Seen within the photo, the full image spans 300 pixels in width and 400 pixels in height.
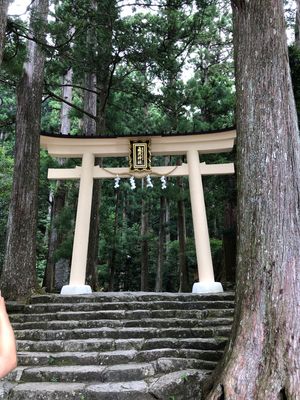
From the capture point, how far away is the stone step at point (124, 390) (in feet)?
12.8

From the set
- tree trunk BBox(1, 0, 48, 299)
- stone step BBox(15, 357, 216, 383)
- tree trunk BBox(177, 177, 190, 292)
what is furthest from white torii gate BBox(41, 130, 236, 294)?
stone step BBox(15, 357, 216, 383)

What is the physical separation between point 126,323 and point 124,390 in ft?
5.79

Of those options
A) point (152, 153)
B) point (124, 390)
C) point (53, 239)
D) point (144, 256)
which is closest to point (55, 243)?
point (53, 239)

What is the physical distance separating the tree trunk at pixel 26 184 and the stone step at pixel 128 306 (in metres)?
0.60

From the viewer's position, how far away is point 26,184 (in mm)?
7098

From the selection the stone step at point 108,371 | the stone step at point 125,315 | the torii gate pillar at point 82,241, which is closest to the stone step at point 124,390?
the stone step at point 108,371

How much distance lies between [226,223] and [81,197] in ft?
15.3

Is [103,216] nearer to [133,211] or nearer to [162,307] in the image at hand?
[133,211]

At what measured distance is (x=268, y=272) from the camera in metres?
3.39

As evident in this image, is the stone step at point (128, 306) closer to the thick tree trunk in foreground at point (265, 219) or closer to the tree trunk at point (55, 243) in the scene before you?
the thick tree trunk in foreground at point (265, 219)

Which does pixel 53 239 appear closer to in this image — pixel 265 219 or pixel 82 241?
pixel 82 241

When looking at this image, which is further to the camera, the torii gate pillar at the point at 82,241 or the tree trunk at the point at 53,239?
the tree trunk at the point at 53,239

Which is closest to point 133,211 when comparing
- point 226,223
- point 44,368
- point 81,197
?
point 226,223

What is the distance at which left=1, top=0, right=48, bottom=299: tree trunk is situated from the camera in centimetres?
667
